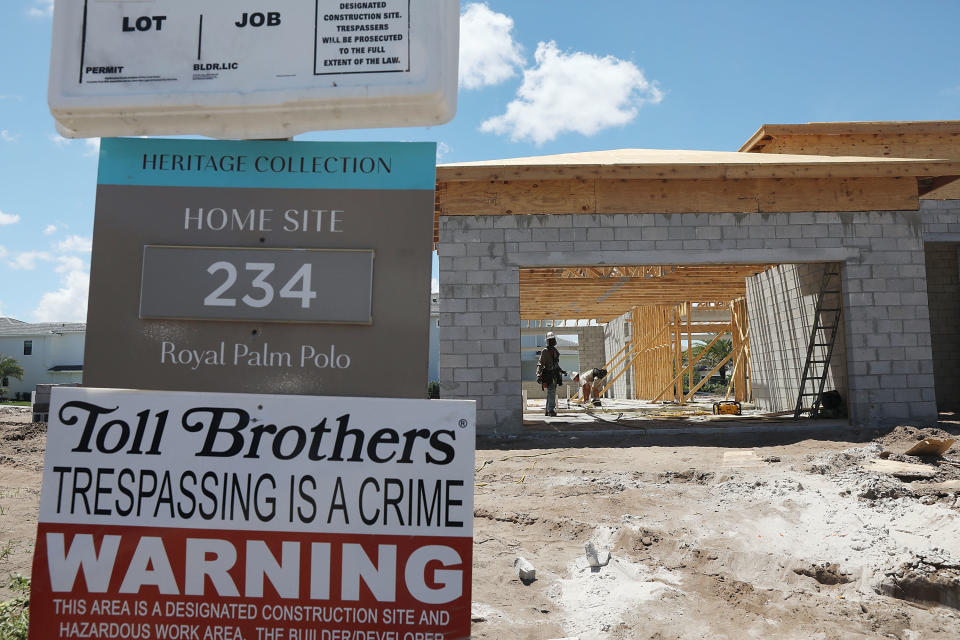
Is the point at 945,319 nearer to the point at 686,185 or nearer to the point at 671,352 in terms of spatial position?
the point at 686,185

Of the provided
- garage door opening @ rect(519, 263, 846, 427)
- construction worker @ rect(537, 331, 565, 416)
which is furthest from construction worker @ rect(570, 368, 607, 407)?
construction worker @ rect(537, 331, 565, 416)

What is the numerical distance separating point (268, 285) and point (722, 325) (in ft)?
77.7

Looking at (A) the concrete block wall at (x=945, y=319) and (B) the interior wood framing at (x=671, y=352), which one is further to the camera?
(B) the interior wood framing at (x=671, y=352)

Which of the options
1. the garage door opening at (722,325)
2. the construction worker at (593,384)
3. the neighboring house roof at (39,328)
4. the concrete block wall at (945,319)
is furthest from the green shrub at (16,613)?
the neighboring house roof at (39,328)

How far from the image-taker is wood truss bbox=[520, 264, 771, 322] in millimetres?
14227

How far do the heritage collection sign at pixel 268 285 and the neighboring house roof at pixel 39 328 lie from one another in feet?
131

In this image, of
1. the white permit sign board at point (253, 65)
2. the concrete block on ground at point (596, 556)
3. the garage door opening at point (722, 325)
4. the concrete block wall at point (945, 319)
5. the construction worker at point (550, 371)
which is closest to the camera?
the white permit sign board at point (253, 65)

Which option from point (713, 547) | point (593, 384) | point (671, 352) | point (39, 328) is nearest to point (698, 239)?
point (713, 547)

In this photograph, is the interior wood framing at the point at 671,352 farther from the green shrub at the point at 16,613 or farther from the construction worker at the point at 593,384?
the green shrub at the point at 16,613

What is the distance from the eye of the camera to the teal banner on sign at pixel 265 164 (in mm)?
1989

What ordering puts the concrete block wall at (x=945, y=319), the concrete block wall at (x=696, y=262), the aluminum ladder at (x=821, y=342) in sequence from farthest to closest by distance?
1. the concrete block wall at (x=945, y=319)
2. the aluminum ladder at (x=821, y=342)
3. the concrete block wall at (x=696, y=262)

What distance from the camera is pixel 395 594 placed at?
1777 mm

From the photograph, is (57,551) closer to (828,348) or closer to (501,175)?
(501,175)

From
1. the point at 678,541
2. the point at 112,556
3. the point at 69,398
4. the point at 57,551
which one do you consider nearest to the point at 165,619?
the point at 112,556
